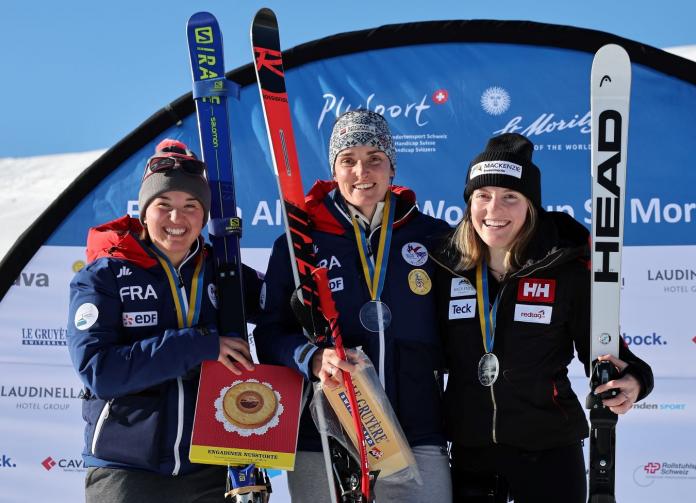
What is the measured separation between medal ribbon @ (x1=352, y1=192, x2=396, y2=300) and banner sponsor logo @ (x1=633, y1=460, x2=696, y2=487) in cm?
272

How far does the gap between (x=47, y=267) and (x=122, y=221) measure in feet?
7.89

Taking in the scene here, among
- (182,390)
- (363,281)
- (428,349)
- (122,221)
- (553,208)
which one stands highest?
(553,208)

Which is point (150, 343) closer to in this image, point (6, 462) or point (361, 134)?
point (361, 134)

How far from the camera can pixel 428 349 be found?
2500 millimetres

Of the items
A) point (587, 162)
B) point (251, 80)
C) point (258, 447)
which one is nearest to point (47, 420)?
point (251, 80)

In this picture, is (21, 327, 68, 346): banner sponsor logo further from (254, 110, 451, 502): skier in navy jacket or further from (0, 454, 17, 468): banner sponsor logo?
(254, 110, 451, 502): skier in navy jacket

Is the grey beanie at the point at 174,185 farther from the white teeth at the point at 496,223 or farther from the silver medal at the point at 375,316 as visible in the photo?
the white teeth at the point at 496,223

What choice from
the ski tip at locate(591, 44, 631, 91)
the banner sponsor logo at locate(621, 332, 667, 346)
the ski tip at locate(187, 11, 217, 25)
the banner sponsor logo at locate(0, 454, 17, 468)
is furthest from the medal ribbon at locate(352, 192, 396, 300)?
the banner sponsor logo at locate(0, 454, 17, 468)

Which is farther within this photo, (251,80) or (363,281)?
(251,80)

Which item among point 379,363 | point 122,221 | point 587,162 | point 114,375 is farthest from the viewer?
point 587,162

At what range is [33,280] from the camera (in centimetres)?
474

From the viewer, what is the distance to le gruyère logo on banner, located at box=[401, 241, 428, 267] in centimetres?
259

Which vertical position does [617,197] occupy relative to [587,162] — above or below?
below

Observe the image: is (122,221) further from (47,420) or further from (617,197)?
(47,420)
